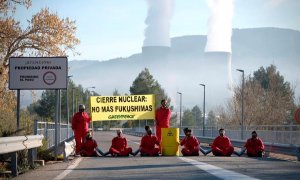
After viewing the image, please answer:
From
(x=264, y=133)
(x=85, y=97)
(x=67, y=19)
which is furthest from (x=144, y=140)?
(x=85, y=97)

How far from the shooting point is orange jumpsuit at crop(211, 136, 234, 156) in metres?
21.4

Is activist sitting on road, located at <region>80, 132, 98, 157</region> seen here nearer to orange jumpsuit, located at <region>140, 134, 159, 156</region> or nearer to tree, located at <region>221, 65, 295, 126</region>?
orange jumpsuit, located at <region>140, 134, 159, 156</region>

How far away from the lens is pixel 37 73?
19.4 metres

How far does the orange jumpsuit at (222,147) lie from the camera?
2142 centimetres

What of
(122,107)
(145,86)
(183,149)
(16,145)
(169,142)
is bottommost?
(183,149)

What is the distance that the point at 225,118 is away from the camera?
86812 millimetres

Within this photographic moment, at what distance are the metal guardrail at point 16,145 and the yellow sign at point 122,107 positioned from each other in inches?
348

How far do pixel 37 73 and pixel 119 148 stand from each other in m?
4.34

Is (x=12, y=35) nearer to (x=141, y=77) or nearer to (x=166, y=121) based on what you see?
(x=166, y=121)

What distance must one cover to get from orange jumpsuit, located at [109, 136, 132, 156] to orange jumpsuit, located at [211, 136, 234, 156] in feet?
10.3

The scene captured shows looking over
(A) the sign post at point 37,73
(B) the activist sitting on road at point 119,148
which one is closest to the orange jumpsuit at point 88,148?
(B) the activist sitting on road at point 119,148

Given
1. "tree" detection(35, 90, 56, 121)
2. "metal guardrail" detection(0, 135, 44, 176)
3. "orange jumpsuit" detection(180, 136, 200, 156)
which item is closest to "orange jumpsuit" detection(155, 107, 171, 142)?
"orange jumpsuit" detection(180, 136, 200, 156)

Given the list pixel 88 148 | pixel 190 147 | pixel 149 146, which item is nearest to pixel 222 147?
pixel 190 147

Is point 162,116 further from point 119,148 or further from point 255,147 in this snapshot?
point 255,147
